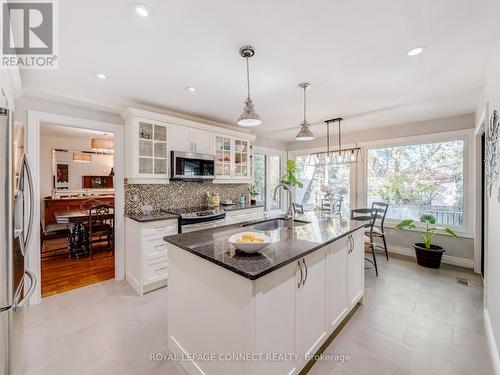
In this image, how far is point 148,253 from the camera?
9.10ft

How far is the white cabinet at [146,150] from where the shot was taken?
2984 mm

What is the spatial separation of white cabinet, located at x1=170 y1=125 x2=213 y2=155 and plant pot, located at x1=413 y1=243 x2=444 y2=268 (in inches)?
148

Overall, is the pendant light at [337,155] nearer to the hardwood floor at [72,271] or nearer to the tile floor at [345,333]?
the tile floor at [345,333]

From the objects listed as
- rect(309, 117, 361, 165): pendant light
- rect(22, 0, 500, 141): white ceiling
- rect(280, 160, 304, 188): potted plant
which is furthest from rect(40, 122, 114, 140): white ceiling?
rect(309, 117, 361, 165): pendant light

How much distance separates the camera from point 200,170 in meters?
3.59

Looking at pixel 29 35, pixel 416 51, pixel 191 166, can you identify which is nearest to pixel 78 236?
pixel 191 166

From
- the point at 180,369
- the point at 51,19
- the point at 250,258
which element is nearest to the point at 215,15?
the point at 51,19

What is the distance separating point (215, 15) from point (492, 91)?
2335 millimetres

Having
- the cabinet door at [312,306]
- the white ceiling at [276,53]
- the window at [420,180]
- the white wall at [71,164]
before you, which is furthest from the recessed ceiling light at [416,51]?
the white wall at [71,164]

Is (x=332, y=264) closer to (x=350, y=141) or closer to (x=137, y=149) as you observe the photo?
(x=137, y=149)

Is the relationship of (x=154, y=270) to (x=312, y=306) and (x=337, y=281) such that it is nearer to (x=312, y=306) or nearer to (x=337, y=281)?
(x=312, y=306)

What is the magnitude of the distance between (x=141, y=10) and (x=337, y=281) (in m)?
2.50

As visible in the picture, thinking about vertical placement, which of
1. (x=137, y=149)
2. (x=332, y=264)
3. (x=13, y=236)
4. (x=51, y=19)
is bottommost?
(x=332, y=264)

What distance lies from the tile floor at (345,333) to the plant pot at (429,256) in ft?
1.80
